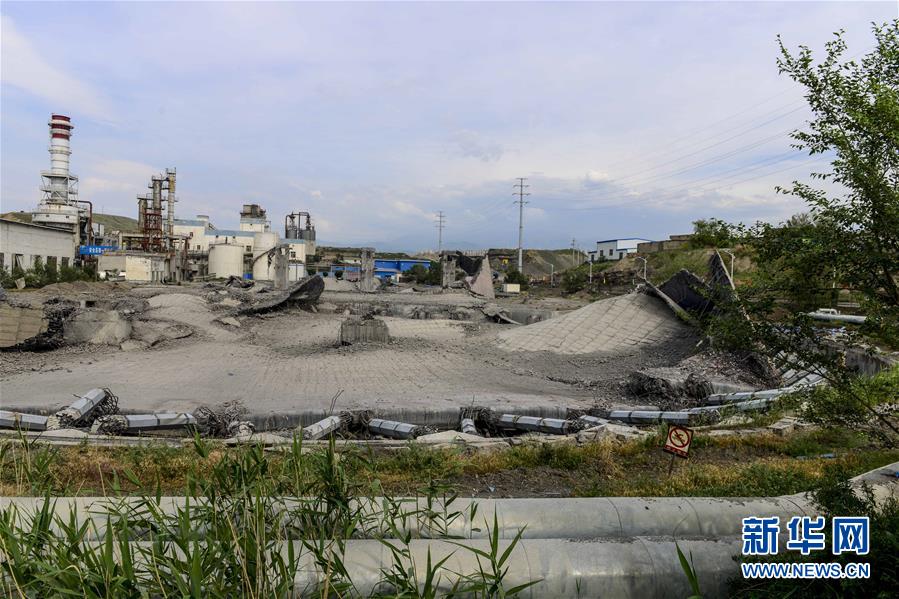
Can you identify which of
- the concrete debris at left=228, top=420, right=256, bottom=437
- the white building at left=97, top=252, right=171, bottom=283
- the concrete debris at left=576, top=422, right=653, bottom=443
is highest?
the white building at left=97, top=252, right=171, bottom=283

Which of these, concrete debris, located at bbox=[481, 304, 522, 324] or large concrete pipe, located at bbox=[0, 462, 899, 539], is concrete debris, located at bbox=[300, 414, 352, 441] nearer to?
large concrete pipe, located at bbox=[0, 462, 899, 539]

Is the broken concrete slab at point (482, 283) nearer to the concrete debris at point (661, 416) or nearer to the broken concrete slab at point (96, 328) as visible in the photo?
the broken concrete slab at point (96, 328)

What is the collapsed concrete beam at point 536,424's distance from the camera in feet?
25.6

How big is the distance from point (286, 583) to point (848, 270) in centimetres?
331

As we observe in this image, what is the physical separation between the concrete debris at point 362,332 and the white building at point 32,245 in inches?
1185

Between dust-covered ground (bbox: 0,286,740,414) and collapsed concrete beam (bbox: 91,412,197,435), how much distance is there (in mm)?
1109

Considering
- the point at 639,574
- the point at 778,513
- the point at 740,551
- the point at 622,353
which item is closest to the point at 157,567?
the point at 639,574

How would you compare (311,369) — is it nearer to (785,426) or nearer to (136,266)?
(785,426)

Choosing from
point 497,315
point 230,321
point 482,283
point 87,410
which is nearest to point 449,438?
point 87,410

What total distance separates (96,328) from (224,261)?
3476 cm

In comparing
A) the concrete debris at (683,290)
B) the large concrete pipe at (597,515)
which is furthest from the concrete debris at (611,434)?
the concrete debris at (683,290)

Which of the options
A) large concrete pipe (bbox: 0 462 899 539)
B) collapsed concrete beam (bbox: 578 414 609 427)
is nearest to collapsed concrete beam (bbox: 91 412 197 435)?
large concrete pipe (bbox: 0 462 899 539)

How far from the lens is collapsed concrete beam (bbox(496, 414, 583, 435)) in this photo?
7.81 meters

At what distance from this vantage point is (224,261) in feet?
155
